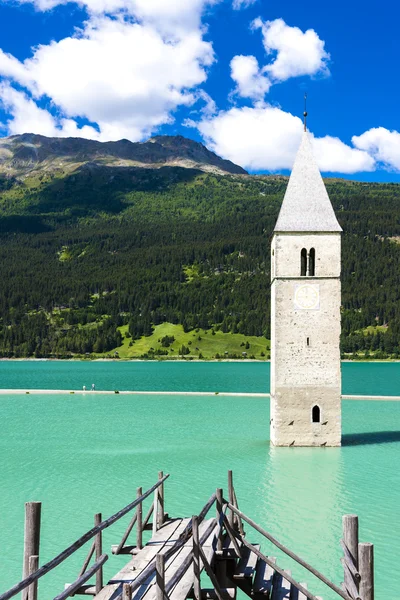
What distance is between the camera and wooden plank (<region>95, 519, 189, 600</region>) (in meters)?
11.8

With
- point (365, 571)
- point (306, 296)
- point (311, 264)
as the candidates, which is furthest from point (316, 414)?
point (365, 571)

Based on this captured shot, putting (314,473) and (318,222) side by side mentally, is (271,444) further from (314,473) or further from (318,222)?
(318,222)

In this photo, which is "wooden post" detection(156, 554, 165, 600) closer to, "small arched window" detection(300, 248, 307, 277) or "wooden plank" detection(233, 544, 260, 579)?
"wooden plank" detection(233, 544, 260, 579)

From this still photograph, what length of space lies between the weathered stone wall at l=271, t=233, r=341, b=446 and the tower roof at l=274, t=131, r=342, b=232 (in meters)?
0.58

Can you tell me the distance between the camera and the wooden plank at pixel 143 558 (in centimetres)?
1181

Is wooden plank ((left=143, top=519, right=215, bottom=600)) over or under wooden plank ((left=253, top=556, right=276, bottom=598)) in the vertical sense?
over

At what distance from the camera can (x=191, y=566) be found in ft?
41.9

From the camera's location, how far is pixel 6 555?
19.5 meters

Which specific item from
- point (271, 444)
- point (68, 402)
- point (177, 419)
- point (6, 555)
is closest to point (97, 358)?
point (68, 402)

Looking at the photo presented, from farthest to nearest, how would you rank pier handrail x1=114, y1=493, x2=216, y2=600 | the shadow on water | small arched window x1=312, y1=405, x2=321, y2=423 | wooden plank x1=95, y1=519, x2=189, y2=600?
the shadow on water < small arched window x1=312, y1=405, x2=321, y2=423 < wooden plank x1=95, y1=519, x2=189, y2=600 < pier handrail x1=114, y1=493, x2=216, y2=600

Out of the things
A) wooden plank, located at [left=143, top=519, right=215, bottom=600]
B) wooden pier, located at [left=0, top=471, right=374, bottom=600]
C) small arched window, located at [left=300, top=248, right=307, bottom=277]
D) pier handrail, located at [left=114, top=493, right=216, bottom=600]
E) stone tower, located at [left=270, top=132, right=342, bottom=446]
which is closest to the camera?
pier handrail, located at [left=114, top=493, right=216, bottom=600]

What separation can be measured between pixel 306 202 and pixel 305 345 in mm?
7426

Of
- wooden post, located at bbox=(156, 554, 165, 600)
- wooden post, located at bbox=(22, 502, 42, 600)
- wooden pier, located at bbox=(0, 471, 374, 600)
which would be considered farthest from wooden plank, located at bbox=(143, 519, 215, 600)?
wooden post, located at bbox=(22, 502, 42, 600)

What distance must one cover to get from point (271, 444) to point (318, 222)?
1186cm
